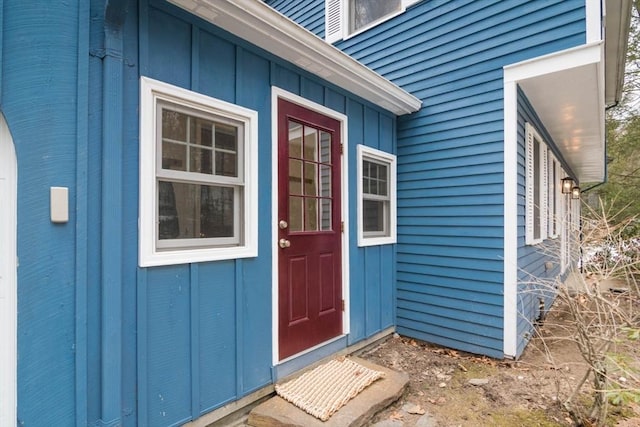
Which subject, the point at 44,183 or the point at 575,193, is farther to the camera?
the point at 575,193

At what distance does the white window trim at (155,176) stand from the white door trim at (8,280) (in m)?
0.53

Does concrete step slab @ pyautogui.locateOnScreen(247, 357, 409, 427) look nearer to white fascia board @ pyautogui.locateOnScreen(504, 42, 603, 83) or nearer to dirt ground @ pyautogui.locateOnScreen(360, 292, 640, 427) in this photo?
dirt ground @ pyautogui.locateOnScreen(360, 292, 640, 427)

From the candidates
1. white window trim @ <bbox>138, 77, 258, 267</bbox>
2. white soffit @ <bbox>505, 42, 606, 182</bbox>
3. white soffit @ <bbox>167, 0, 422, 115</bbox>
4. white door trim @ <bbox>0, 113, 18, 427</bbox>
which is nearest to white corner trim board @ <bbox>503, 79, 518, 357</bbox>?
white soffit @ <bbox>505, 42, 606, 182</bbox>

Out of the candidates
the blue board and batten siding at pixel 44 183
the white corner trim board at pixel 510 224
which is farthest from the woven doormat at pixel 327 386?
the white corner trim board at pixel 510 224

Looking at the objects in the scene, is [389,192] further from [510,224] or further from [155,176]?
[155,176]

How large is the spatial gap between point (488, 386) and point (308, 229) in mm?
2112

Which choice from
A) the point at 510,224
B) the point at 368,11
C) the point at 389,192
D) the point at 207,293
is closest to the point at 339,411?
the point at 207,293

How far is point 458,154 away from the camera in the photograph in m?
3.72

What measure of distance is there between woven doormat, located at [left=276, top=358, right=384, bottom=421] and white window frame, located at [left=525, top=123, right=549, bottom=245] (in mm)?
2434

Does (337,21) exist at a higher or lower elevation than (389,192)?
higher

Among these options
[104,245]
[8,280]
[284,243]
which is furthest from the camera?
[284,243]

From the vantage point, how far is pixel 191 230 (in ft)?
7.04

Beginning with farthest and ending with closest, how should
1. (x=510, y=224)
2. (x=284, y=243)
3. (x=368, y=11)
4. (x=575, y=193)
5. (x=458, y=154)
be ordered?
1. (x=575, y=193)
2. (x=368, y=11)
3. (x=458, y=154)
4. (x=510, y=224)
5. (x=284, y=243)

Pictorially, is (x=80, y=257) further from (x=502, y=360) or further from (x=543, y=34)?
(x=543, y=34)
